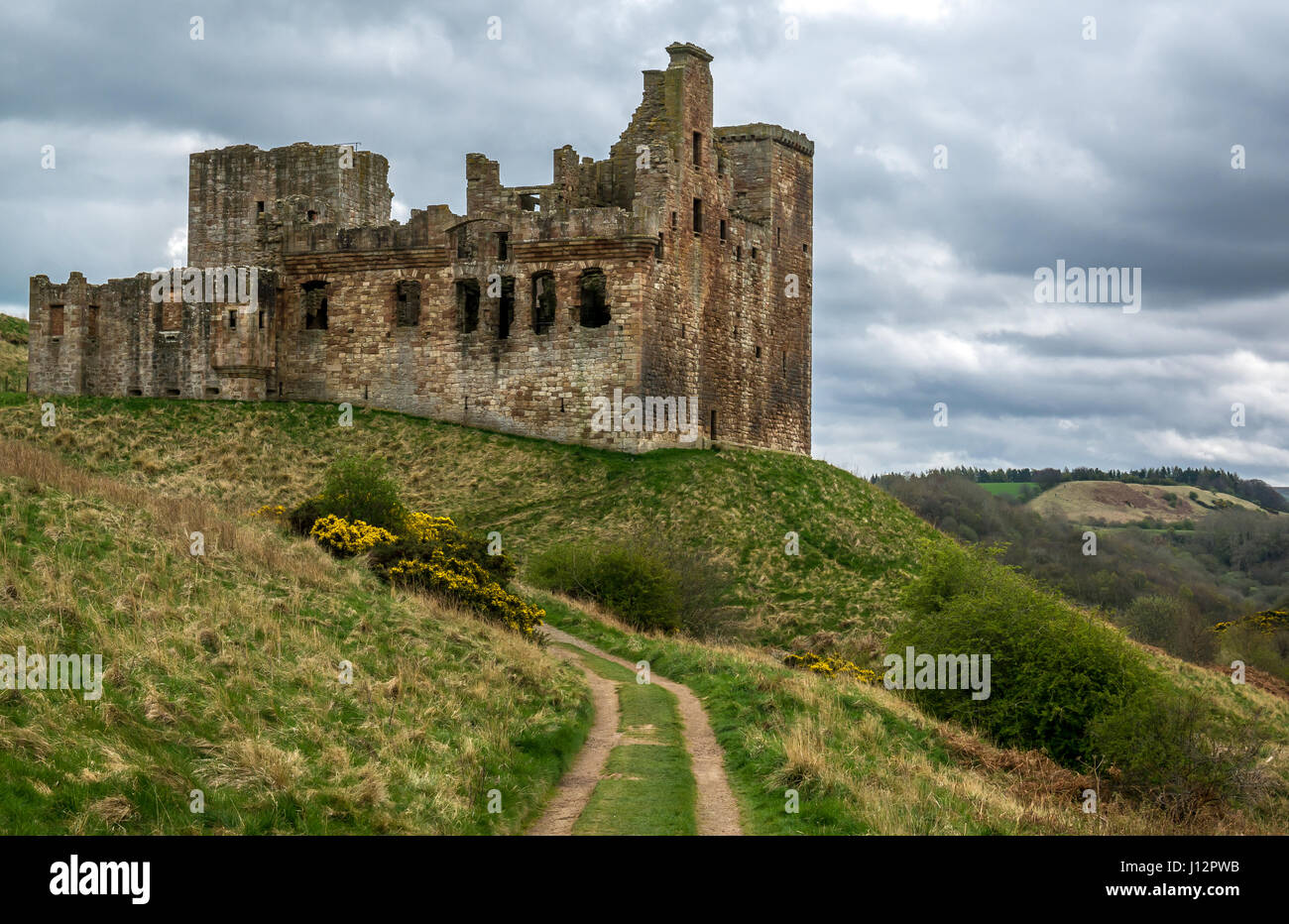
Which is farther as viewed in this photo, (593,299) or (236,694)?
(593,299)

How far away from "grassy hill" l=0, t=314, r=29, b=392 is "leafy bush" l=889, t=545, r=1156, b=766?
42154mm

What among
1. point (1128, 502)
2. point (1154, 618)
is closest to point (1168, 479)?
point (1128, 502)

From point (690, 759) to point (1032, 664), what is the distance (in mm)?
9529

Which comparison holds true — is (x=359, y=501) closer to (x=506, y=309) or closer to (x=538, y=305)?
(x=506, y=309)

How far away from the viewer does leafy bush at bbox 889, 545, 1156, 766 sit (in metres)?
24.5

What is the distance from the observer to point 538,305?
49.5m

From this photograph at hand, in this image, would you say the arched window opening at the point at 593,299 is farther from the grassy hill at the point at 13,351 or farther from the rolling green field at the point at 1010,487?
the rolling green field at the point at 1010,487

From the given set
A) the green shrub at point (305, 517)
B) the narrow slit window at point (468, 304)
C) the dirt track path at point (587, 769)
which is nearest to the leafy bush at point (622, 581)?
the green shrub at point (305, 517)

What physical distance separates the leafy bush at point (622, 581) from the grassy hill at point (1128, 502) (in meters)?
112

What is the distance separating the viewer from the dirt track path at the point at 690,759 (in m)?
14.8

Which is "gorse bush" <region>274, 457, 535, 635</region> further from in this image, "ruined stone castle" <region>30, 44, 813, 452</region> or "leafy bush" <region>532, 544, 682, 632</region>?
"ruined stone castle" <region>30, 44, 813, 452</region>

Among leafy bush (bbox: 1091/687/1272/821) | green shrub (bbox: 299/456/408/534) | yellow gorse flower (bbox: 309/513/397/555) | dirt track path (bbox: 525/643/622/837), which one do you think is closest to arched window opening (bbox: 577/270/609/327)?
green shrub (bbox: 299/456/408/534)
